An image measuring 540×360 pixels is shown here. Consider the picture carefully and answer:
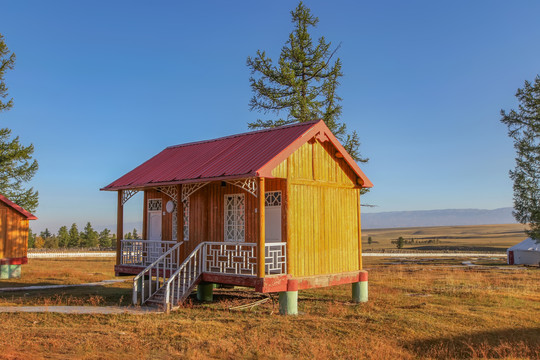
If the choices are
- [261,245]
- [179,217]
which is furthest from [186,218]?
[261,245]

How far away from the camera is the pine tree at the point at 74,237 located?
80.2 metres

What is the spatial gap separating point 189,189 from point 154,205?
12.3 ft

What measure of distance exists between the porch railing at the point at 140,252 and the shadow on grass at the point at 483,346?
10446 mm

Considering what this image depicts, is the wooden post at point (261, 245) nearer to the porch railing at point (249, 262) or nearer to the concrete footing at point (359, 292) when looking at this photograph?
the porch railing at point (249, 262)

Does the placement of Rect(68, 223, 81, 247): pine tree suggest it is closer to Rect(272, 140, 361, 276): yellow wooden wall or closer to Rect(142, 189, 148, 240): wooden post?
Rect(142, 189, 148, 240): wooden post

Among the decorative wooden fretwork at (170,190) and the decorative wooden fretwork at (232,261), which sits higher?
the decorative wooden fretwork at (170,190)

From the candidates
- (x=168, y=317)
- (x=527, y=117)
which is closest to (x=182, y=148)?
(x=168, y=317)

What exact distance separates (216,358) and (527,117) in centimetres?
2816

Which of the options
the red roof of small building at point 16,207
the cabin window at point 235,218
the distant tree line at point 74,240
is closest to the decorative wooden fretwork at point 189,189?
the cabin window at point 235,218

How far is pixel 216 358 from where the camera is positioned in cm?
1008

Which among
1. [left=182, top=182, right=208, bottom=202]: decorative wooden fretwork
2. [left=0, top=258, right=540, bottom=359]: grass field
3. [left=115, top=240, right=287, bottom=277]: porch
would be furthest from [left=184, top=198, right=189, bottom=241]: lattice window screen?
[left=0, top=258, right=540, bottom=359]: grass field

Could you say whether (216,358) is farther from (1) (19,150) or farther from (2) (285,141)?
(1) (19,150)

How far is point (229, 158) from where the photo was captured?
53.9 ft

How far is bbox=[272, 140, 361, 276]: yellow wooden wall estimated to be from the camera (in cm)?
1524
